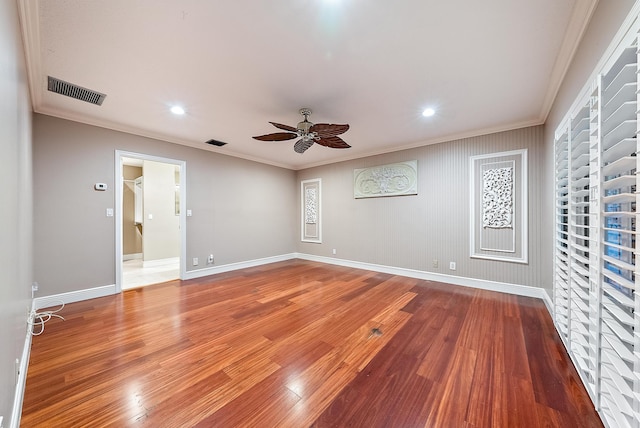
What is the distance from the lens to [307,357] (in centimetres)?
194

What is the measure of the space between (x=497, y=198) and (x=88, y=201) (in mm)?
5822

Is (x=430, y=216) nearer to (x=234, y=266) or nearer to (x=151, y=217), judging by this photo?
(x=234, y=266)

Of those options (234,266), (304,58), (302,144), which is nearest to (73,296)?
(234,266)

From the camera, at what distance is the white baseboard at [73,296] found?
9.61ft

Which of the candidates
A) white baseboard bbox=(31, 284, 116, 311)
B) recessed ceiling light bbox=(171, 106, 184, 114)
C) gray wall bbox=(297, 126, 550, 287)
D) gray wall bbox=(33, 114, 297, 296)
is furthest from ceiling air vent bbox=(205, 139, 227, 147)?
white baseboard bbox=(31, 284, 116, 311)

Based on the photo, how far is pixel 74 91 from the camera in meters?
2.52

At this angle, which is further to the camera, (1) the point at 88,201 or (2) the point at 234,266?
(2) the point at 234,266

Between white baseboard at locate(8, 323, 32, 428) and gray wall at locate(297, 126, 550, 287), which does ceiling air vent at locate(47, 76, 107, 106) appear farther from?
gray wall at locate(297, 126, 550, 287)

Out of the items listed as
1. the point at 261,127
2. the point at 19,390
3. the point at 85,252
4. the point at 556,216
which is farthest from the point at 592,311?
the point at 85,252

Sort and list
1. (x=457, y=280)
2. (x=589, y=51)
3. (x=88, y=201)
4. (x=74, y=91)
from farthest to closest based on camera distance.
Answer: (x=457, y=280) → (x=88, y=201) → (x=74, y=91) → (x=589, y=51)

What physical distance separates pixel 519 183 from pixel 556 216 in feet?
4.53

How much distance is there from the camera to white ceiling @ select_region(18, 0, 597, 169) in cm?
156

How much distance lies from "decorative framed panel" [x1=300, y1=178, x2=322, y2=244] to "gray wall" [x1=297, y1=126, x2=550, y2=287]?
0.95ft

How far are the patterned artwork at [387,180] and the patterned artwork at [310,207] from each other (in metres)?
1.22
